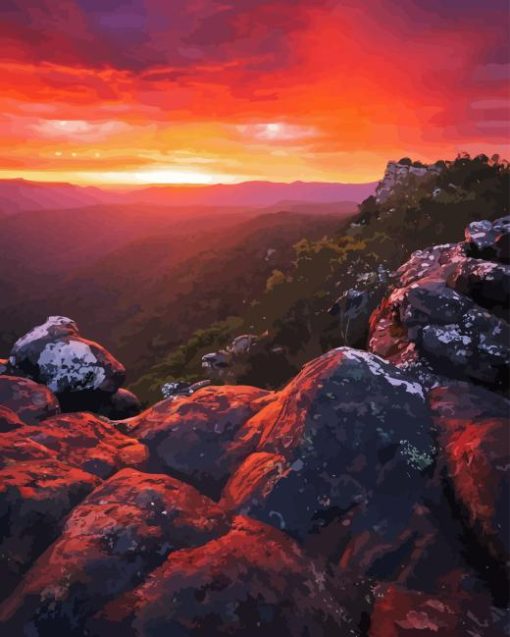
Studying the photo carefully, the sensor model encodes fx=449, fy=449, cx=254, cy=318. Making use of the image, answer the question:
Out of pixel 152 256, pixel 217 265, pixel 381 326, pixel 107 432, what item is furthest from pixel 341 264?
pixel 152 256

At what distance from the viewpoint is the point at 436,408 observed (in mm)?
7012

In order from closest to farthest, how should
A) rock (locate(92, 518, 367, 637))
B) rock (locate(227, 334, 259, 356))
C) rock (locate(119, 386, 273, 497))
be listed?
rock (locate(92, 518, 367, 637)) < rock (locate(119, 386, 273, 497)) < rock (locate(227, 334, 259, 356))

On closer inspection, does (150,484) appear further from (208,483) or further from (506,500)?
(506,500)

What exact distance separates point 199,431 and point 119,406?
15.6 feet

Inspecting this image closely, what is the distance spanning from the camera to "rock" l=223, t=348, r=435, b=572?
18.6 feet

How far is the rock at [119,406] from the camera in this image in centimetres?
1108

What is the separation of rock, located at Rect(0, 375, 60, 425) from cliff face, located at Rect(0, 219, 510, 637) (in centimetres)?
4

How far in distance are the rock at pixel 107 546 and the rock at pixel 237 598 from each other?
8.4 inches

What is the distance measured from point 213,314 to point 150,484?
60627 mm

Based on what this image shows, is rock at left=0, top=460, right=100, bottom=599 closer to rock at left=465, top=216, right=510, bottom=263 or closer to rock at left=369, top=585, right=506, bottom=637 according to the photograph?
rock at left=369, top=585, right=506, bottom=637

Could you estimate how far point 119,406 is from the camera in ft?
38.0

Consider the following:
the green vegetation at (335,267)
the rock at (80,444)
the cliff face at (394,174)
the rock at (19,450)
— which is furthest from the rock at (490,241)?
the cliff face at (394,174)

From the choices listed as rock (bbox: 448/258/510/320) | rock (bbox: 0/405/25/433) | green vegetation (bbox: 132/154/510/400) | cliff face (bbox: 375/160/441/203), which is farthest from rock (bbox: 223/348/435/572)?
cliff face (bbox: 375/160/441/203)

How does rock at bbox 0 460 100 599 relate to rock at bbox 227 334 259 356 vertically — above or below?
above
